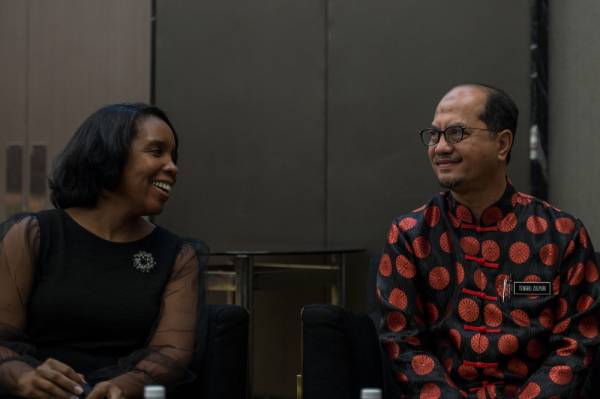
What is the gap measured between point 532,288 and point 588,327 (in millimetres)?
175

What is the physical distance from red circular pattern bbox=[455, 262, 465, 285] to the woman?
70 cm

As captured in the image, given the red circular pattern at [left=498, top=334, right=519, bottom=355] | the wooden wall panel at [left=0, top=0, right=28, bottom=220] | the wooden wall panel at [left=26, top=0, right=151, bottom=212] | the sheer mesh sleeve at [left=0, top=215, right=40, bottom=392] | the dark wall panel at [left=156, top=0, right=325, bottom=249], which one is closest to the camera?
the sheer mesh sleeve at [left=0, top=215, right=40, bottom=392]

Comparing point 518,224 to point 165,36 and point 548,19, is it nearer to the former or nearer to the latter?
point 548,19

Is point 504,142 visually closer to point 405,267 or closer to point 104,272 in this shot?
point 405,267

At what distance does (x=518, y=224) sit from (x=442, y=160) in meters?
0.27

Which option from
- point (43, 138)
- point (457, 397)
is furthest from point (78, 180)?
point (43, 138)

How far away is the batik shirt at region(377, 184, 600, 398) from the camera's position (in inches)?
93.9

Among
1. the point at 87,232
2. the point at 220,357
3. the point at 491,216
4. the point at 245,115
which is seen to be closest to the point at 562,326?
the point at 491,216

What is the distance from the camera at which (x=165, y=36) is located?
15.7 ft

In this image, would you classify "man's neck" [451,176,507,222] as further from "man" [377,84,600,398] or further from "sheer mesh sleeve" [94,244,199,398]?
"sheer mesh sleeve" [94,244,199,398]

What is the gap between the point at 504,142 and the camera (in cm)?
252

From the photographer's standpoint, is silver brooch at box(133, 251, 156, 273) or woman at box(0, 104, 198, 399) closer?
woman at box(0, 104, 198, 399)

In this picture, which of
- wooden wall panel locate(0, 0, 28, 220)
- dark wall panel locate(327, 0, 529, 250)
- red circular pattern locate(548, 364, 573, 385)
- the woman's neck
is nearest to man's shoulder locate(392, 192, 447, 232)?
red circular pattern locate(548, 364, 573, 385)

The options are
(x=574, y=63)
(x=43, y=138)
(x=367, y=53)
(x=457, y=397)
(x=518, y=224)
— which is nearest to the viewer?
(x=457, y=397)
